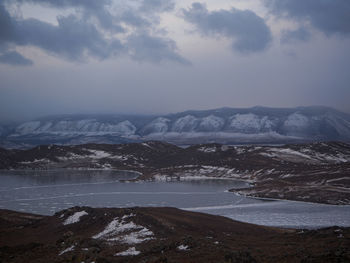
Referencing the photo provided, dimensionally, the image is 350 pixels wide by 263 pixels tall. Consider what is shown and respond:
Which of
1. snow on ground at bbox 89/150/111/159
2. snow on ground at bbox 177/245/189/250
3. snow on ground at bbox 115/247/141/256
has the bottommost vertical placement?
snow on ground at bbox 89/150/111/159

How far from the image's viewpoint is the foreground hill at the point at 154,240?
19.9 metres

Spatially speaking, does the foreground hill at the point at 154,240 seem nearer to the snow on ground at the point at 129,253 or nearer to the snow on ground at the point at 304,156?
the snow on ground at the point at 129,253

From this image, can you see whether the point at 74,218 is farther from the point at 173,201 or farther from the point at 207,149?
the point at 207,149

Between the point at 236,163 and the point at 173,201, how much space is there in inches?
2401

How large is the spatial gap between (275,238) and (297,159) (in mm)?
105280

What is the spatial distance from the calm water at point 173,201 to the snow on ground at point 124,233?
18276 mm

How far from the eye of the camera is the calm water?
47531mm

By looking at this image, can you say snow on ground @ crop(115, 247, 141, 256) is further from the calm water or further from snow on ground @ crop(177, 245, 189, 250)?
the calm water

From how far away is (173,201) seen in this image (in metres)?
64.2

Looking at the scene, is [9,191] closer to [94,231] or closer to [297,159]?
[94,231]

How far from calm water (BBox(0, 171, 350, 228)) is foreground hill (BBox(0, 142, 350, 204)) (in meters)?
8.33

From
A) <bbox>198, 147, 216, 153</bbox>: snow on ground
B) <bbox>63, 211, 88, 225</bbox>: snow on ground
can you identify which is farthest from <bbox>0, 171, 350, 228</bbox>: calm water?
<bbox>198, 147, 216, 153</bbox>: snow on ground

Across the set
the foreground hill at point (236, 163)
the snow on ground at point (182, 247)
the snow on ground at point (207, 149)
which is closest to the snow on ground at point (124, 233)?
the snow on ground at point (182, 247)

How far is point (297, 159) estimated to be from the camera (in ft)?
421
